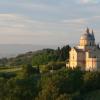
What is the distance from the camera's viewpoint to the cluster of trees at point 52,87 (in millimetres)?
39281

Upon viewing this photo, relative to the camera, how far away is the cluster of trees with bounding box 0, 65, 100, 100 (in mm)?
39281

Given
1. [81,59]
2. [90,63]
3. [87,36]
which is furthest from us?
[87,36]

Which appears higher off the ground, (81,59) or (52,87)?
(81,59)

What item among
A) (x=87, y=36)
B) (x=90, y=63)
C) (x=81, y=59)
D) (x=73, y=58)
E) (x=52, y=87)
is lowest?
(x=52, y=87)

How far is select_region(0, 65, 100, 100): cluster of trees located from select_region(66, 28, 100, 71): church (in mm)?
15058

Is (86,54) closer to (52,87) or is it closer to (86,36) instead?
(86,36)

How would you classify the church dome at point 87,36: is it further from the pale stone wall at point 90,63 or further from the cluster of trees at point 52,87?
the cluster of trees at point 52,87

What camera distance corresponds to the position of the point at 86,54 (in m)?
63.9

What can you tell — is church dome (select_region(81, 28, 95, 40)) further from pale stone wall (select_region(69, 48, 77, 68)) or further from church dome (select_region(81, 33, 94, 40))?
pale stone wall (select_region(69, 48, 77, 68))

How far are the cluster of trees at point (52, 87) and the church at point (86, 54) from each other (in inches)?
593

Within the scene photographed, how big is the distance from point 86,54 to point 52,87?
24147 mm

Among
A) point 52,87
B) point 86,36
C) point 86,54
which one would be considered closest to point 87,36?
point 86,36

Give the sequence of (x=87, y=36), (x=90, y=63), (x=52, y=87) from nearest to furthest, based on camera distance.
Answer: (x=52, y=87) → (x=90, y=63) → (x=87, y=36)

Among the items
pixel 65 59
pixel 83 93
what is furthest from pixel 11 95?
pixel 65 59
